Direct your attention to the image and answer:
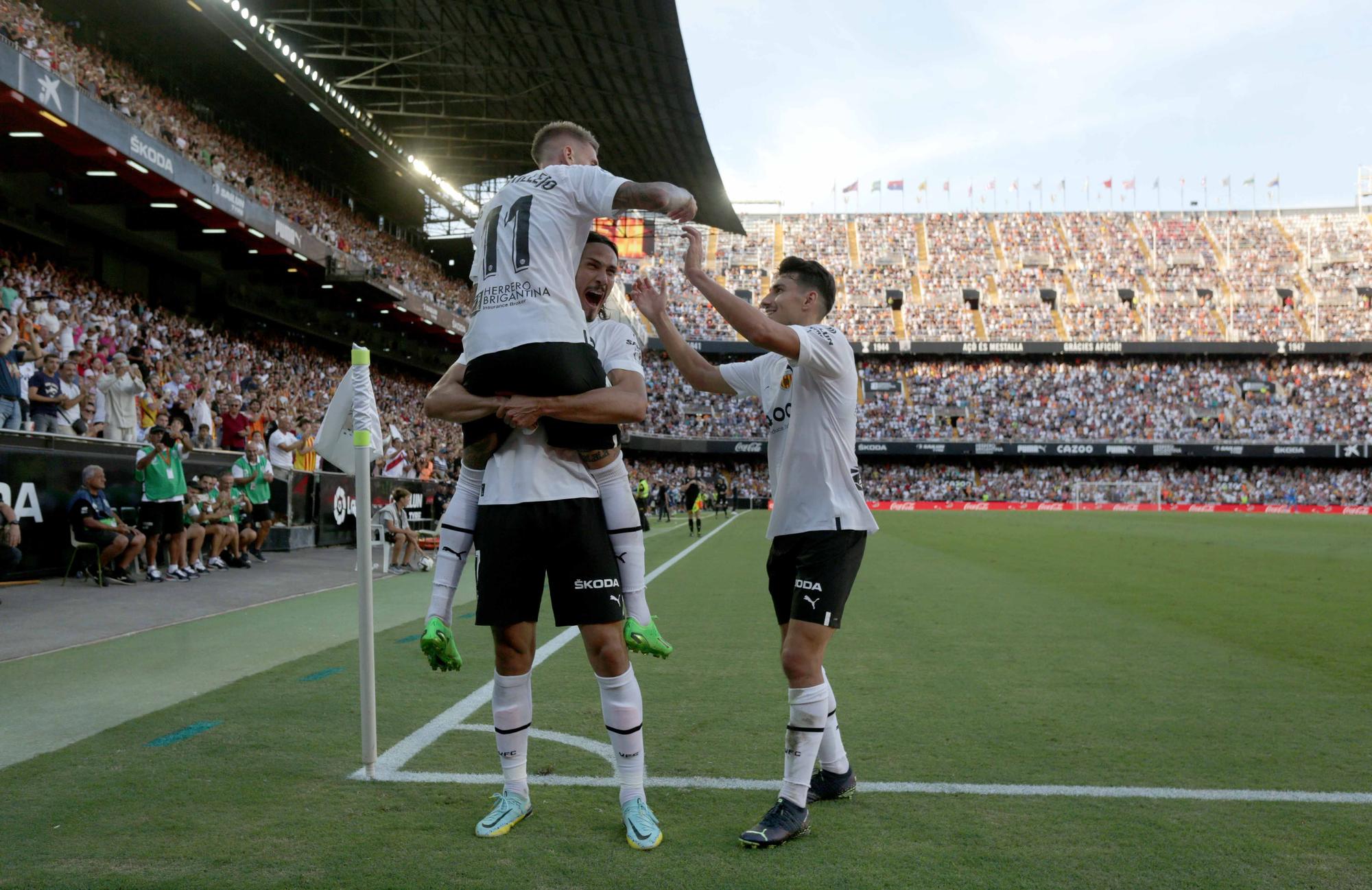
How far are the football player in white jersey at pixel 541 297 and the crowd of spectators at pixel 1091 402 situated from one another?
175 ft

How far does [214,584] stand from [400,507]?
375 centimetres

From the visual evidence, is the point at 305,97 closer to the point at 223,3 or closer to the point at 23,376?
the point at 223,3

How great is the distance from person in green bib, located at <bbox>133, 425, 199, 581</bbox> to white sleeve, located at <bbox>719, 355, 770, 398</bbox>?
31.0 ft

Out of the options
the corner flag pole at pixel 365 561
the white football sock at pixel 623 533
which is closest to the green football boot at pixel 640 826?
the white football sock at pixel 623 533

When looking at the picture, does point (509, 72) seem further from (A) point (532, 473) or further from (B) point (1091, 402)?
(B) point (1091, 402)

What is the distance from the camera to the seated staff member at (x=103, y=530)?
11.3 meters

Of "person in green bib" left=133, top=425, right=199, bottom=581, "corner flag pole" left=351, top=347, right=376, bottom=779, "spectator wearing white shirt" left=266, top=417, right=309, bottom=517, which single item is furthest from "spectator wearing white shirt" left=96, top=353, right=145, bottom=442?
"corner flag pole" left=351, top=347, right=376, bottom=779

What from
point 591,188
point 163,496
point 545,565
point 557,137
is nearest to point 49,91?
point 163,496

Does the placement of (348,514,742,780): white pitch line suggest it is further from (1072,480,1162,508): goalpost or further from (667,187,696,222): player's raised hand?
(1072,480,1162,508): goalpost

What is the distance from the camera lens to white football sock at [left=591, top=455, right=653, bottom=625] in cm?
365

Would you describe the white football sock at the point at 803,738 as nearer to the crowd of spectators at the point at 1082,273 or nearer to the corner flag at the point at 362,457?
the corner flag at the point at 362,457

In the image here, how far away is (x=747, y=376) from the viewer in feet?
15.2

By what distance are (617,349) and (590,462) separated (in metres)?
0.50

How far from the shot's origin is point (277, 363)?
27719mm
